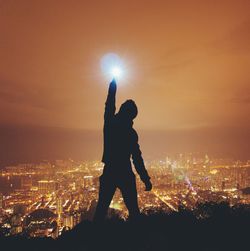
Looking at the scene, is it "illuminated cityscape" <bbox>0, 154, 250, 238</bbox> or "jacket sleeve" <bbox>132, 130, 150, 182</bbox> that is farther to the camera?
"illuminated cityscape" <bbox>0, 154, 250, 238</bbox>

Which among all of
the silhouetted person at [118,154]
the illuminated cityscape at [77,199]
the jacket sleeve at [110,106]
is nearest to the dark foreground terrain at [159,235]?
the silhouetted person at [118,154]

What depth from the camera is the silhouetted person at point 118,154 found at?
4617 mm

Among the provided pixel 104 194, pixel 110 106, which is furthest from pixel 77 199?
pixel 110 106

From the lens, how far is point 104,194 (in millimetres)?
4676

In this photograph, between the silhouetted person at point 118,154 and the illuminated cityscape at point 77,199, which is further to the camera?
the illuminated cityscape at point 77,199

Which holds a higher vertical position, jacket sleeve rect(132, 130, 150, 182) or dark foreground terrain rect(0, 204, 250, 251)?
jacket sleeve rect(132, 130, 150, 182)

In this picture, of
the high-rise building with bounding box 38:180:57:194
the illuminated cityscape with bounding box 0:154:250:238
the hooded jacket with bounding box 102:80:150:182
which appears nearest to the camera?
the hooded jacket with bounding box 102:80:150:182

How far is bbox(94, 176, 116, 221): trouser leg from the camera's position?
464 centimetres

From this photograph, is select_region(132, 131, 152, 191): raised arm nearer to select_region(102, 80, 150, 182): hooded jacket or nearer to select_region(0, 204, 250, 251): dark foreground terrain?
select_region(102, 80, 150, 182): hooded jacket

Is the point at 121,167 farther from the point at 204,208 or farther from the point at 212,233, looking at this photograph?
the point at 204,208

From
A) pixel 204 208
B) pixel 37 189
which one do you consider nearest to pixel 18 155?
pixel 37 189

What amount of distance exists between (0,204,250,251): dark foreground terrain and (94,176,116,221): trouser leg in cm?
21

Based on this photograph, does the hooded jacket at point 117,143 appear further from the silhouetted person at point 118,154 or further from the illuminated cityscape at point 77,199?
the illuminated cityscape at point 77,199

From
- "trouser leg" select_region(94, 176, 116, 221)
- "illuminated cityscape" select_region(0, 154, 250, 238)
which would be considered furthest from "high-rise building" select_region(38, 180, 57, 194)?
"trouser leg" select_region(94, 176, 116, 221)
